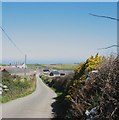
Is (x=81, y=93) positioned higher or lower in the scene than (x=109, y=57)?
lower

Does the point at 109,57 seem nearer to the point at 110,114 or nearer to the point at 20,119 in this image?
the point at 110,114

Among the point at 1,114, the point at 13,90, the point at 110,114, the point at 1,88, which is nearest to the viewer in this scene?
the point at 110,114

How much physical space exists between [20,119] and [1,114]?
2192 mm

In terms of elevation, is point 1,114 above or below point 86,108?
below

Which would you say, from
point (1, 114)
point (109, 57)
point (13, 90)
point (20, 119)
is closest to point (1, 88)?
point (13, 90)

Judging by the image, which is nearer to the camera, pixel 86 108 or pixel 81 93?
pixel 86 108

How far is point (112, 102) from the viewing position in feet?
24.3

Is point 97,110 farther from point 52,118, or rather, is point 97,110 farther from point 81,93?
point 52,118

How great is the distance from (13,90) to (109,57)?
2644 cm

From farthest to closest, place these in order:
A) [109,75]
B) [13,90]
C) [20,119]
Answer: [13,90]
[20,119]
[109,75]

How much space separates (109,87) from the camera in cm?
754

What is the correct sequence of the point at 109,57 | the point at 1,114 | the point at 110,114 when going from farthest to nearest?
the point at 1,114 → the point at 109,57 → the point at 110,114

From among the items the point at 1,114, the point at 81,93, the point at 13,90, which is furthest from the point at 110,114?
the point at 13,90

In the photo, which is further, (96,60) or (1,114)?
(1,114)
